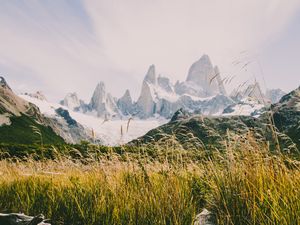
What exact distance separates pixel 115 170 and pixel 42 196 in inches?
71.0

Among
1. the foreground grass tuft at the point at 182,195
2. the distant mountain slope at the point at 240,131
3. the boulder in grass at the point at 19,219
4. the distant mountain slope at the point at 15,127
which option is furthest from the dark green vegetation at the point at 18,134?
the distant mountain slope at the point at 240,131

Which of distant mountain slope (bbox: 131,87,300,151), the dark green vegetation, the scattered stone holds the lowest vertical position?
the scattered stone

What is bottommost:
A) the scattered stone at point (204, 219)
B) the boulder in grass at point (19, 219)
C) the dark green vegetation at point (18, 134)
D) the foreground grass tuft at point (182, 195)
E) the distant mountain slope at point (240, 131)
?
the boulder in grass at point (19, 219)

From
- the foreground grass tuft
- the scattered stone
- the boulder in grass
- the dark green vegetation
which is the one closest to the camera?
the foreground grass tuft

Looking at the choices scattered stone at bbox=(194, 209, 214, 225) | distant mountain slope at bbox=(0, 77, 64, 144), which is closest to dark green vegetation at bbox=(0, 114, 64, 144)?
distant mountain slope at bbox=(0, 77, 64, 144)

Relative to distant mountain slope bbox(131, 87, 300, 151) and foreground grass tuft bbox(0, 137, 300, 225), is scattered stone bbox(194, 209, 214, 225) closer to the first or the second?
foreground grass tuft bbox(0, 137, 300, 225)

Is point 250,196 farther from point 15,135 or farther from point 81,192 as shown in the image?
point 15,135

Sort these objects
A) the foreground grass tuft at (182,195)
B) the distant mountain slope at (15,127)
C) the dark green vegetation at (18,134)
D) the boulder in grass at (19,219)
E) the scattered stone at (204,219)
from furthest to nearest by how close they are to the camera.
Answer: the distant mountain slope at (15,127), the dark green vegetation at (18,134), the boulder in grass at (19,219), the scattered stone at (204,219), the foreground grass tuft at (182,195)

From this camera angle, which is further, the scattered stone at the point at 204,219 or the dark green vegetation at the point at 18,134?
the dark green vegetation at the point at 18,134

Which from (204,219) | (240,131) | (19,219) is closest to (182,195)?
(204,219)

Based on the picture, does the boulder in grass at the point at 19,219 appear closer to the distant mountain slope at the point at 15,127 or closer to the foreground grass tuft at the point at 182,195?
the foreground grass tuft at the point at 182,195

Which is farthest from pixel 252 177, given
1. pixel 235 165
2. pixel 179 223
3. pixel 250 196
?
pixel 179 223

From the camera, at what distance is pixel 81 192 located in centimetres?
661

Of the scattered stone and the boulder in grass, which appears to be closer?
the scattered stone
